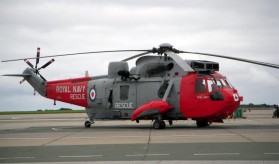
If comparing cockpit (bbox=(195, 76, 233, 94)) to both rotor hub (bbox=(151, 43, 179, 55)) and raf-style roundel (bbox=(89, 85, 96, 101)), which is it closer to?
rotor hub (bbox=(151, 43, 179, 55))

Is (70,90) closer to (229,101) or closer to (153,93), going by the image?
(153,93)

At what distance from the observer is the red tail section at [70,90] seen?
26312 millimetres

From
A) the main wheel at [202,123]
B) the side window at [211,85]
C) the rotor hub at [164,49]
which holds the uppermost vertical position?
the rotor hub at [164,49]

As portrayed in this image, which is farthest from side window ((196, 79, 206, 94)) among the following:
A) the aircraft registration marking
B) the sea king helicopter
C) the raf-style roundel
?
the raf-style roundel

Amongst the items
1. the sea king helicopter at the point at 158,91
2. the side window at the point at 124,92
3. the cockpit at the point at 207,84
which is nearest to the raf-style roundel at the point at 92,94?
the sea king helicopter at the point at 158,91

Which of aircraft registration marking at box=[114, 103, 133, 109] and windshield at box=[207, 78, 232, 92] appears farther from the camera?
aircraft registration marking at box=[114, 103, 133, 109]

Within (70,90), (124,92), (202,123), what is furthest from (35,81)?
(202,123)

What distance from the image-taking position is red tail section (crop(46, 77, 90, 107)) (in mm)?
26312

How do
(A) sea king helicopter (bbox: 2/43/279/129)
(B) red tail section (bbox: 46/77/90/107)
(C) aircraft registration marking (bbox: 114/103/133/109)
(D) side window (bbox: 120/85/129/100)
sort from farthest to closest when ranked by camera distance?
1. (B) red tail section (bbox: 46/77/90/107)
2. (D) side window (bbox: 120/85/129/100)
3. (C) aircraft registration marking (bbox: 114/103/133/109)
4. (A) sea king helicopter (bbox: 2/43/279/129)

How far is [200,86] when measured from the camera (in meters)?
21.2

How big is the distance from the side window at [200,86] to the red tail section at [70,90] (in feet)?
27.6

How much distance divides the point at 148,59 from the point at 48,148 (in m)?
11.6

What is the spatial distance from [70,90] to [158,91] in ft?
23.5

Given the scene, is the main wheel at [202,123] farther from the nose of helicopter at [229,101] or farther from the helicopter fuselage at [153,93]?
the nose of helicopter at [229,101]
